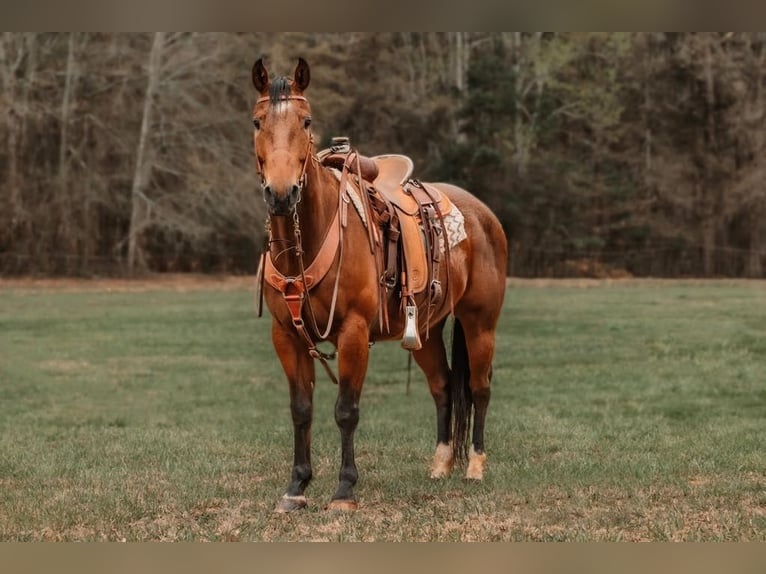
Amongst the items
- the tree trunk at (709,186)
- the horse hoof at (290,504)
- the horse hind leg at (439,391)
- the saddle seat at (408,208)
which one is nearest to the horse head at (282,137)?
the saddle seat at (408,208)

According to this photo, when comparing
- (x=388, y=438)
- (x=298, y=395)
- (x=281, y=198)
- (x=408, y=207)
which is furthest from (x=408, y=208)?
(x=388, y=438)

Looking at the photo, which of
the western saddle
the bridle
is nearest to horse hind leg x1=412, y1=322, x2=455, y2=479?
the western saddle

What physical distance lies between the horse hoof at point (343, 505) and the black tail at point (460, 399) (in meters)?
1.34

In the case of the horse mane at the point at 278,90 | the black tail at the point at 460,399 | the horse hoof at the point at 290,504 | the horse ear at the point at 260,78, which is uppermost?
the horse ear at the point at 260,78

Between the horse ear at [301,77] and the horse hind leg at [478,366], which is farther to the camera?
the horse hind leg at [478,366]

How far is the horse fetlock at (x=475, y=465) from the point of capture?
20.9 feet

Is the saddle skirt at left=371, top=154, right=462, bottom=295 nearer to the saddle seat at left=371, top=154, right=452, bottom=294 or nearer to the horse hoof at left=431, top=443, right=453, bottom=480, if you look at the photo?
the saddle seat at left=371, top=154, right=452, bottom=294

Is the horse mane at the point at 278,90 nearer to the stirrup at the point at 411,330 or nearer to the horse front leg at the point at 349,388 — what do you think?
the horse front leg at the point at 349,388

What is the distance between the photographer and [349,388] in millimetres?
5578

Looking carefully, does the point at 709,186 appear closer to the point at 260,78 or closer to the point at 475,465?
the point at 475,465

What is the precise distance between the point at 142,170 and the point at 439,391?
93.0 feet

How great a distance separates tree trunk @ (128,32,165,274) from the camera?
32094 millimetres

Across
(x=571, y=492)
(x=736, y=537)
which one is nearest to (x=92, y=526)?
(x=571, y=492)

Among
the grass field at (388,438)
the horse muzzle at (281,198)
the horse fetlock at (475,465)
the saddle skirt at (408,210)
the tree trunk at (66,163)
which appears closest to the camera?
the horse muzzle at (281,198)
